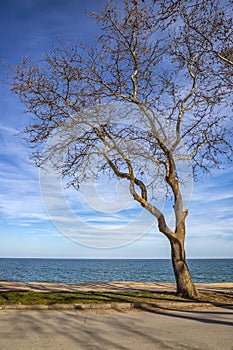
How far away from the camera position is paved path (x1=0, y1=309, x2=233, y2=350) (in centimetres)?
627

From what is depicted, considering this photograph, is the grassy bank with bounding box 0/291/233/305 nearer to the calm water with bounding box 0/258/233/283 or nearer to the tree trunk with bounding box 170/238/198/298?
the tree trunk with bounding box 170/238/198/298

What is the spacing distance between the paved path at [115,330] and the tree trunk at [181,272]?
8.01 feet

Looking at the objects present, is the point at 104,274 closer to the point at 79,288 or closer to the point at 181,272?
the point at 79,288

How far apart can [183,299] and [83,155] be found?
22.6 ft

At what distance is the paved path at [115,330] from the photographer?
20.6 ft

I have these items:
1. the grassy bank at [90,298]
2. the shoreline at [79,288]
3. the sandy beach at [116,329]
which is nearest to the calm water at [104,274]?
the shoreline at [79,288]

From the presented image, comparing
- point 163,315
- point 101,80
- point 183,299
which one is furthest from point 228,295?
point 101,80

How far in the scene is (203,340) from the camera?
6660 mm

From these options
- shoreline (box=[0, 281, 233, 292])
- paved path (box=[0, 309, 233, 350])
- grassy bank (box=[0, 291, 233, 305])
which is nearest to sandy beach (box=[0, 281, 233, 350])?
paved path (box=[0, 309, 233, 350])

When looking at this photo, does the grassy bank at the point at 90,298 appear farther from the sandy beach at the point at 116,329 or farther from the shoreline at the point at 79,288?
the shoreline at the point at 79,288

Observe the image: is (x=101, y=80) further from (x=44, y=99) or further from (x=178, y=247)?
(x=178, y=247)

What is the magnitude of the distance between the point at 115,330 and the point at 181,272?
573cm

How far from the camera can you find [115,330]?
24.6ft

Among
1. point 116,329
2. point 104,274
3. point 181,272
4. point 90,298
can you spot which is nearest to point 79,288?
point 90,298
